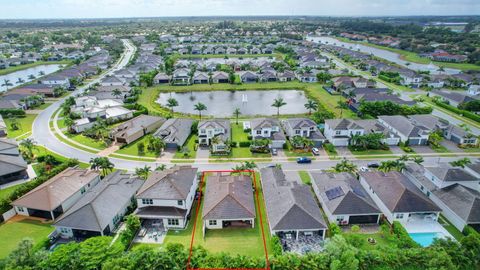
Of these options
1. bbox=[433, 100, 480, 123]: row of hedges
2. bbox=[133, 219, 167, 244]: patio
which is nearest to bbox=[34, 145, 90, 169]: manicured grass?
bbox=[133, 219, 167, 244]: patio

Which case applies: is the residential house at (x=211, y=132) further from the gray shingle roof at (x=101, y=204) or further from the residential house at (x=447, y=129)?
the residential house at (x=447, y=129)

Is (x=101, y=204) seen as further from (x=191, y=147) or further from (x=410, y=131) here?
(x=410, y=131)

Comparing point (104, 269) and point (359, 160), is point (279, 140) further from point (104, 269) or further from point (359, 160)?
point (104, 269)

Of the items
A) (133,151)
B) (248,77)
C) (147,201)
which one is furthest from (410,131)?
(248,77)

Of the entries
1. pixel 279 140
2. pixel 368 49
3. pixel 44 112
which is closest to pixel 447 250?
pixel 279 140

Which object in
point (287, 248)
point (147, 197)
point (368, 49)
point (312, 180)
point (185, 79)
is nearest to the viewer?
point (287, 248)

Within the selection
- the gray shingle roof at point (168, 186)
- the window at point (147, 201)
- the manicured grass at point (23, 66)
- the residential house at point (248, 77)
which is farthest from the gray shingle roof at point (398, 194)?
the manicured grass at point (23, 66)

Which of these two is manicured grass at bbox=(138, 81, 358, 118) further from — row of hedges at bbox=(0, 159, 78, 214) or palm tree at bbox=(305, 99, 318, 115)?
row of hedges at bbox=(0, 159, 78, 214)

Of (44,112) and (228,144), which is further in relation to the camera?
(44,112)

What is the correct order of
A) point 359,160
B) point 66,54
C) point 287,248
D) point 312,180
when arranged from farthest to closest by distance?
1. point 66,54
2. point 359,160
3. point 312,180
4. point 287,248
